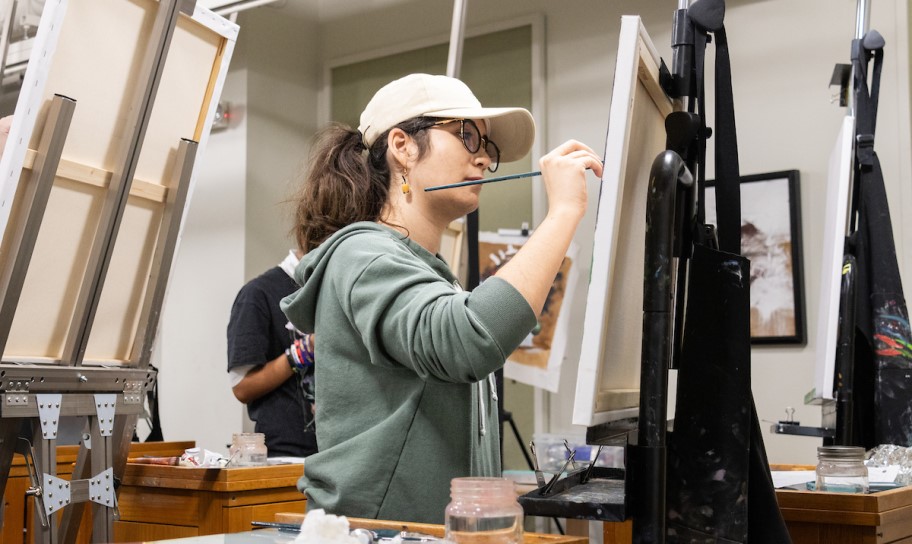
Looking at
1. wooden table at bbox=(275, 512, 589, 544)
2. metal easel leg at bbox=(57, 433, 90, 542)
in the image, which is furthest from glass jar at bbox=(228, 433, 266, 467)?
wooden table at bbox=(275, 512, 589, 544)

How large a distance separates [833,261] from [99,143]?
1.63 metres

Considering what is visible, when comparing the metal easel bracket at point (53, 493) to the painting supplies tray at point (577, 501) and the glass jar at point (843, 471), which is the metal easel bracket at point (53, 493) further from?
the glass jar at point (843, 471)

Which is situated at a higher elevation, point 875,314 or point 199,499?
point 875,314

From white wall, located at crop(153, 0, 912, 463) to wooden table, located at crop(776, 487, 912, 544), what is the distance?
7.16 ft

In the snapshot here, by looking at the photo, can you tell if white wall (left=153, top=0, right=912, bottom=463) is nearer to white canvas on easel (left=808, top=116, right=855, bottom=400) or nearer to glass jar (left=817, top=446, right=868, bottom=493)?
white canvas on easel (left=808, top=116, right=855, bottom=400)

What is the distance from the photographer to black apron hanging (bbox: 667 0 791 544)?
3.04ft

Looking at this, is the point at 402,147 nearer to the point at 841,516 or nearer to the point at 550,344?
the point at 841,516

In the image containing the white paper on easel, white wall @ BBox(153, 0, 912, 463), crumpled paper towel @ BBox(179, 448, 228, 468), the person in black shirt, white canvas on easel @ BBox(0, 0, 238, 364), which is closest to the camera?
white canvas on easel @ BBox(0, 0, 238, 364)

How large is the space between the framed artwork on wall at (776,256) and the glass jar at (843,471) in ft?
7.21

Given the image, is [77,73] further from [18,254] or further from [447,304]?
[447,304]

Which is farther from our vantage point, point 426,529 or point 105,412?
point 105,412

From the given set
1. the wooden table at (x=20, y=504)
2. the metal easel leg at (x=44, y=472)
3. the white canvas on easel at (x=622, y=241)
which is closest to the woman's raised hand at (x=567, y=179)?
the white canvas on easel at (x=622, y=241)

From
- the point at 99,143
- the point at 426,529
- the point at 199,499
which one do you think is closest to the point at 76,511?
the point at 199,499

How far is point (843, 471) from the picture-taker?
1497 mm
